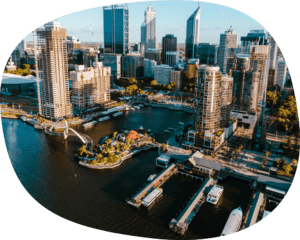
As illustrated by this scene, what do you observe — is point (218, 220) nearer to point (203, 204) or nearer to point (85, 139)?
point (203, 204)

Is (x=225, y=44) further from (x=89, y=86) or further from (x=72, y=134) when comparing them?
(x=89, y=86)

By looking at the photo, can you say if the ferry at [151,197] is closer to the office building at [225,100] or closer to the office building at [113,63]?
Answer: the office building at [225,100]

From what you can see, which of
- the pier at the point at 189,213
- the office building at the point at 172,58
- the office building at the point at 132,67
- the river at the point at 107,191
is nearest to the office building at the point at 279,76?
the river at the point at 107,191

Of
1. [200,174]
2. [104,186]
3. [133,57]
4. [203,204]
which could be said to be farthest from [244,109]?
[133,57]

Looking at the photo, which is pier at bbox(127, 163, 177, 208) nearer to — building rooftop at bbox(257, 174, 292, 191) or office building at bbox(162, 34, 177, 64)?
building rooftop at bbox(257, 174, 292, 191)

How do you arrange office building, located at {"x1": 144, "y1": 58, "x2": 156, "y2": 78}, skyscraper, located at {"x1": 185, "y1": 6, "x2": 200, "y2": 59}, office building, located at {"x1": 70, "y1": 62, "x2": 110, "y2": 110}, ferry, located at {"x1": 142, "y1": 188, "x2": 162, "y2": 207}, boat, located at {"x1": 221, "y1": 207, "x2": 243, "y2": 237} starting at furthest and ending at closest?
office building, located at {"x1": 144, "y1": 58, "x2": 156, "y2": 78} → office building, located at {"x1": 70, "y1": 62, "x2": 110, "y2": 110} → skyscraper, located at {"x1": 185, "y1": 6, "x2": 200, "y2": 59} → ferry, located at {"x1": 142, "y1": 188, "x2": 162, "y2": 207} → boat, located at {"x1": 221, "y1": 207, "x2": 243, "y2": 237}

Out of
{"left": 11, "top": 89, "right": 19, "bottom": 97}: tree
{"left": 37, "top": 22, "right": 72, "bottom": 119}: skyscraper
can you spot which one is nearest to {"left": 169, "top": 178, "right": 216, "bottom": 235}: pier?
{"left": 37, "top": 22, "right": 72, "bottom": 119}: skyscraper
